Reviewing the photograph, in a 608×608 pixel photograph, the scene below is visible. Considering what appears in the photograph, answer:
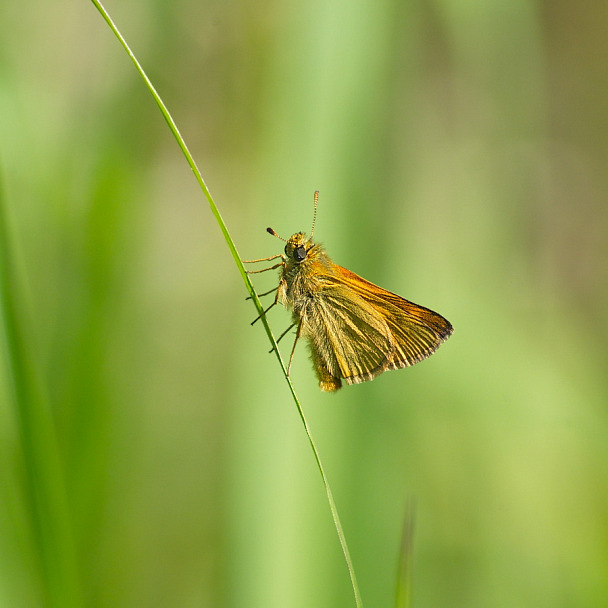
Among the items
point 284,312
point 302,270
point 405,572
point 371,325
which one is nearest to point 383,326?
point 371,325

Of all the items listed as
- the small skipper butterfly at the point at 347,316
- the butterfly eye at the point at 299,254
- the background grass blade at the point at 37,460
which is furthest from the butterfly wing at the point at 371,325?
the background grass blade at the point at 37,460

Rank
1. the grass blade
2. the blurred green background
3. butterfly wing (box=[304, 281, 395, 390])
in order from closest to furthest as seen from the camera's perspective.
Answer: the grass blade
the blurred green background
butterfly wing (box=[304, 281, 395, 390])

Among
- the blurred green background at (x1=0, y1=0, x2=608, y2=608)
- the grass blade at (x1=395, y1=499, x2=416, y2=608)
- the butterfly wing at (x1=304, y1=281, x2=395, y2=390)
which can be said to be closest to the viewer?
the grass blade at (x1=395, y1=499, x2=416, y2=608)

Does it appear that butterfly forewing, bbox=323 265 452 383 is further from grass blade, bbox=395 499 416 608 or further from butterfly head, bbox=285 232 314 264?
grass blade, bbox=395 499 416 608

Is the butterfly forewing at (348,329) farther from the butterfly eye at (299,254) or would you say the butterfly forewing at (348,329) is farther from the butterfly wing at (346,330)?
the butterfly eye at (299,254)

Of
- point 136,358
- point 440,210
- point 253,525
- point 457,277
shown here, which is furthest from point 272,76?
point 440,210

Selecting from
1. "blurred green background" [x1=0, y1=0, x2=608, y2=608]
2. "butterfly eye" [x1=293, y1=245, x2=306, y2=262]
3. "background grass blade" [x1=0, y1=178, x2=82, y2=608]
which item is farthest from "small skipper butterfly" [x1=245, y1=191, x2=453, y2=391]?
Answer: "background grass blade" [x1=0, y1=178, x2=82, y2=608]

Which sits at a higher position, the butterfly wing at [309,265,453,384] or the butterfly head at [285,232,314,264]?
the butterfly head at [285,232,314,264]

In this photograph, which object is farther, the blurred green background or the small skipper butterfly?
the small skipper butterfly
